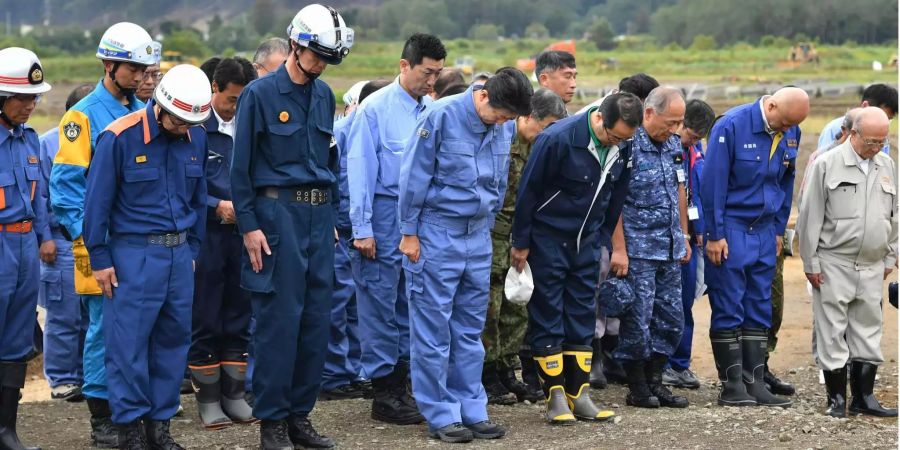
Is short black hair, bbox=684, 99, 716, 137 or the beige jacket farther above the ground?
short black hair, bbox=684, 99, 716, 137

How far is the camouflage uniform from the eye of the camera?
8.42m

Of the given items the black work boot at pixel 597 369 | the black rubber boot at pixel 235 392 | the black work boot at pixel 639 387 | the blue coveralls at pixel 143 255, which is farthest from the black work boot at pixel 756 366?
the blue coveralls at pixel 143 255

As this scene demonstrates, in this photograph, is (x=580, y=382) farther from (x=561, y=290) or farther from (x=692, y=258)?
(x=692, y=258)

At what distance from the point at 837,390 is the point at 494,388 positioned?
7.55ft

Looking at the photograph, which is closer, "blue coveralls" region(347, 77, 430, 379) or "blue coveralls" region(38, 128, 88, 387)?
"blue coveralls" region(347, 77, 430, 379)

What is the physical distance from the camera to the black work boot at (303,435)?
7.14 meters

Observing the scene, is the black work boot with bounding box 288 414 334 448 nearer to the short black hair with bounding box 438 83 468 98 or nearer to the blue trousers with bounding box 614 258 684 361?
the blue trousers with bounding box 614 258 684 361

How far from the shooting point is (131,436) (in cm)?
685

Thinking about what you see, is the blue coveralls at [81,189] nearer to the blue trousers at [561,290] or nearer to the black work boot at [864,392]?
the blue trousers at [561,290]

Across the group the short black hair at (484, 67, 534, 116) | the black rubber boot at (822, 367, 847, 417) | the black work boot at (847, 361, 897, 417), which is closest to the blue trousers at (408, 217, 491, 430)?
the short black hair at (484, 67, 534, 116)

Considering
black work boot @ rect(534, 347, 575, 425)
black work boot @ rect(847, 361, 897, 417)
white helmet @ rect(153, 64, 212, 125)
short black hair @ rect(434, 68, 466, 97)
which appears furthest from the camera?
short black hair @ rect(434, 68, 466, 97)

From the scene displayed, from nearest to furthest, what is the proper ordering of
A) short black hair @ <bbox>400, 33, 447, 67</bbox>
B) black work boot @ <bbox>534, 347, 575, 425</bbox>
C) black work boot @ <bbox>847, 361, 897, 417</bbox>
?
black work boot @ <bbox>534, 347, 575, 425</bbox>
short black hair @ <bbox>400, 33, 447, 67</bbox>
black work boot @ <bbox>847, 361, 897, 417</bbox>

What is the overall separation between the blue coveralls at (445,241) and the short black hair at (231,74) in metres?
1.11

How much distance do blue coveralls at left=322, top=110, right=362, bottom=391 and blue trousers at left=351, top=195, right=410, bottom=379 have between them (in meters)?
0.79
